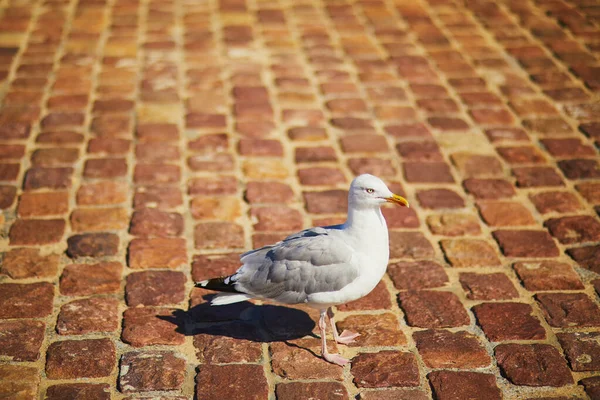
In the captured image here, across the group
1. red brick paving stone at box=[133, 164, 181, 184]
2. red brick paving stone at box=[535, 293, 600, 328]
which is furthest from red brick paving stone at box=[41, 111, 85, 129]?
red brick paving stone at box=[535, 293, 600, 328]

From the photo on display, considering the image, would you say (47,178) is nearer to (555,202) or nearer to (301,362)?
(301,362)

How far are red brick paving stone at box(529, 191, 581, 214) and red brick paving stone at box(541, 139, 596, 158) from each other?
Result: 0.60m

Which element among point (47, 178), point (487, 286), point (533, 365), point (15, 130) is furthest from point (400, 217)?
point (15, 130)

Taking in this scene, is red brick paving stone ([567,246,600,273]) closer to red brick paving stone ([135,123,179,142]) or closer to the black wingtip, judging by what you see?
the black wingtip

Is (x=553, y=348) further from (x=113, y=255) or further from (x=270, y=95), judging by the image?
(x=270, y=95)

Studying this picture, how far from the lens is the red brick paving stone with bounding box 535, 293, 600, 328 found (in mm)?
3945

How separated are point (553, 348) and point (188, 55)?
4.87 meters

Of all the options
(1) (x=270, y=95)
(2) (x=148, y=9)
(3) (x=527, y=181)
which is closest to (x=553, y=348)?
(3) (x=527, y=181)

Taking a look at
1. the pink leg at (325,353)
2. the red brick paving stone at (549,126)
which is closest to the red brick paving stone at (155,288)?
the pink leg at (325,353)

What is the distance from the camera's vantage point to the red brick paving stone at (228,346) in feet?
12.2

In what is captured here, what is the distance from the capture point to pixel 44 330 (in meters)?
3.86

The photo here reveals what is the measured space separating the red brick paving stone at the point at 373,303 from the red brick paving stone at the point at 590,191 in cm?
187

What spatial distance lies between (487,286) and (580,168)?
5.79ft

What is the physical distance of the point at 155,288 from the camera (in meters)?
4.23
